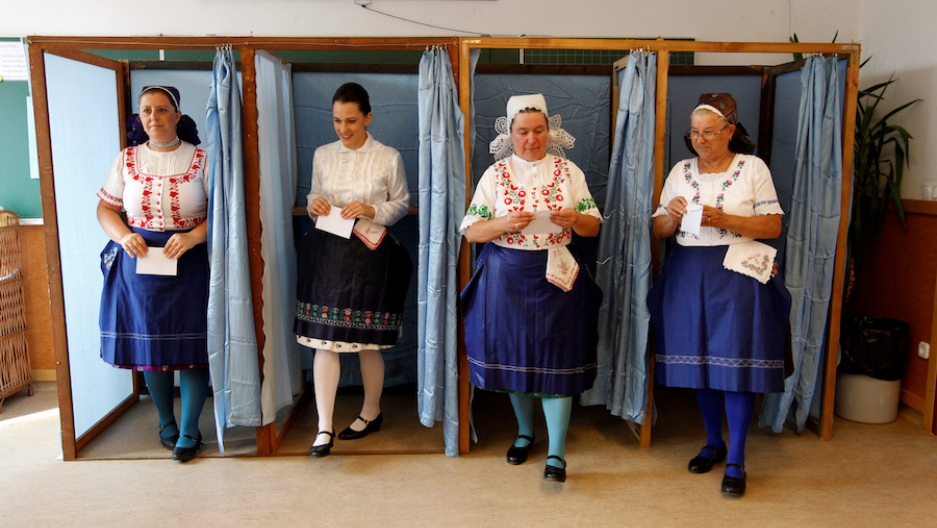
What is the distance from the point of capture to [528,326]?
9.66 feet

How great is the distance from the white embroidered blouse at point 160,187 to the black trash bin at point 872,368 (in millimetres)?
3243

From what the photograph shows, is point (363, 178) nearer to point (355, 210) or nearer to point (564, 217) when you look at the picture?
point (355, 210)

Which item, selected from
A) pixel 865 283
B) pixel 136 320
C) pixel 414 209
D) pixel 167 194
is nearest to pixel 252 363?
pixel 136 320

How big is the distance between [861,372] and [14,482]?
4008mm

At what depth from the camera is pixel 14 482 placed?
119 inches

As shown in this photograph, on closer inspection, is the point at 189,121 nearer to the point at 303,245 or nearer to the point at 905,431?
the point at 303,245

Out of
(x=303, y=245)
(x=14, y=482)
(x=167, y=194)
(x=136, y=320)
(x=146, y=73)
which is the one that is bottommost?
(x=14, y=482)

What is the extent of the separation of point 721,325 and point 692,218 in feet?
1.51

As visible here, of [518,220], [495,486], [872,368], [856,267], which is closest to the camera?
[518,220]

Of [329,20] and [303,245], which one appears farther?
[329,20]

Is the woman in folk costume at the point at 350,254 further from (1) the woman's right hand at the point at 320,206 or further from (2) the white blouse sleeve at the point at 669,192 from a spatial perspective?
(2) the white blouse sleeve at the point at 669,192

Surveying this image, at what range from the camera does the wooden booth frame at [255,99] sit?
298 centimetres

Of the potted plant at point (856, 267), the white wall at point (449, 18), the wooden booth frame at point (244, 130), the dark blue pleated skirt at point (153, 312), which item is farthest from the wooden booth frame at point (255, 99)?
the white wall at point (449, 18)

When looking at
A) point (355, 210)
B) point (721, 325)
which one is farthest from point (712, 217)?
point (355, 210)
